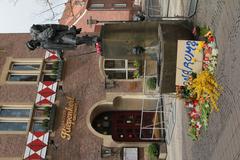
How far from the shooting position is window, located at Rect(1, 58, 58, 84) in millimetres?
22141

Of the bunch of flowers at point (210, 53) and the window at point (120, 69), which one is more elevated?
the window at point (120, 69)

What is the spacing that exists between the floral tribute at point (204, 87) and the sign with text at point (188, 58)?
0.08 meters

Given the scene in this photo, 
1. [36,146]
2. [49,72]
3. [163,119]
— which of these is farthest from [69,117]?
[163,119]

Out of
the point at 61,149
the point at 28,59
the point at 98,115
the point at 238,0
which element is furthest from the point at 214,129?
the point at 28,59

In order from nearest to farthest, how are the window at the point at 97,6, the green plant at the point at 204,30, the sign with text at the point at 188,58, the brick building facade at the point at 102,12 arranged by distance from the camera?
the sign with text at the point at 188,58
the green plant at the point at 204,30
the brick building facade at the point at 102,12
the window at the point at 97,6

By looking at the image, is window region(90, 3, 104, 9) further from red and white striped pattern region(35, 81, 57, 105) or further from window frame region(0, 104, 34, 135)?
window frame region(0, 104, 34, 135)

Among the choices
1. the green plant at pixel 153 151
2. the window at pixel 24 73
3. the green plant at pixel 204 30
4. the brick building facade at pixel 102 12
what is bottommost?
the green plant at pixel 153 151

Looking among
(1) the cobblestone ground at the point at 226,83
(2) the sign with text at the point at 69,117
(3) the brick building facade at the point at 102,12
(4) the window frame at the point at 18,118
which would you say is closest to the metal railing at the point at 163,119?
(2) the sign with text at the point at 69,117

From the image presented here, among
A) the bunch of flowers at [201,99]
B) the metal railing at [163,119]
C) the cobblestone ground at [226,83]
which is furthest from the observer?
the metal railing at [163,119]

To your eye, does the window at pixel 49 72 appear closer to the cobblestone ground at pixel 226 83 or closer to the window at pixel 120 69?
the window at pixel 120 69

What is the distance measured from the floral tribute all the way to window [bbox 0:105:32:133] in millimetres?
9645

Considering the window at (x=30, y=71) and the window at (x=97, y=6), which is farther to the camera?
the window at (x=97, y=6)

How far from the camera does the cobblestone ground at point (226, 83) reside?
34.1ft

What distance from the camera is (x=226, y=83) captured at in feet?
36.3
